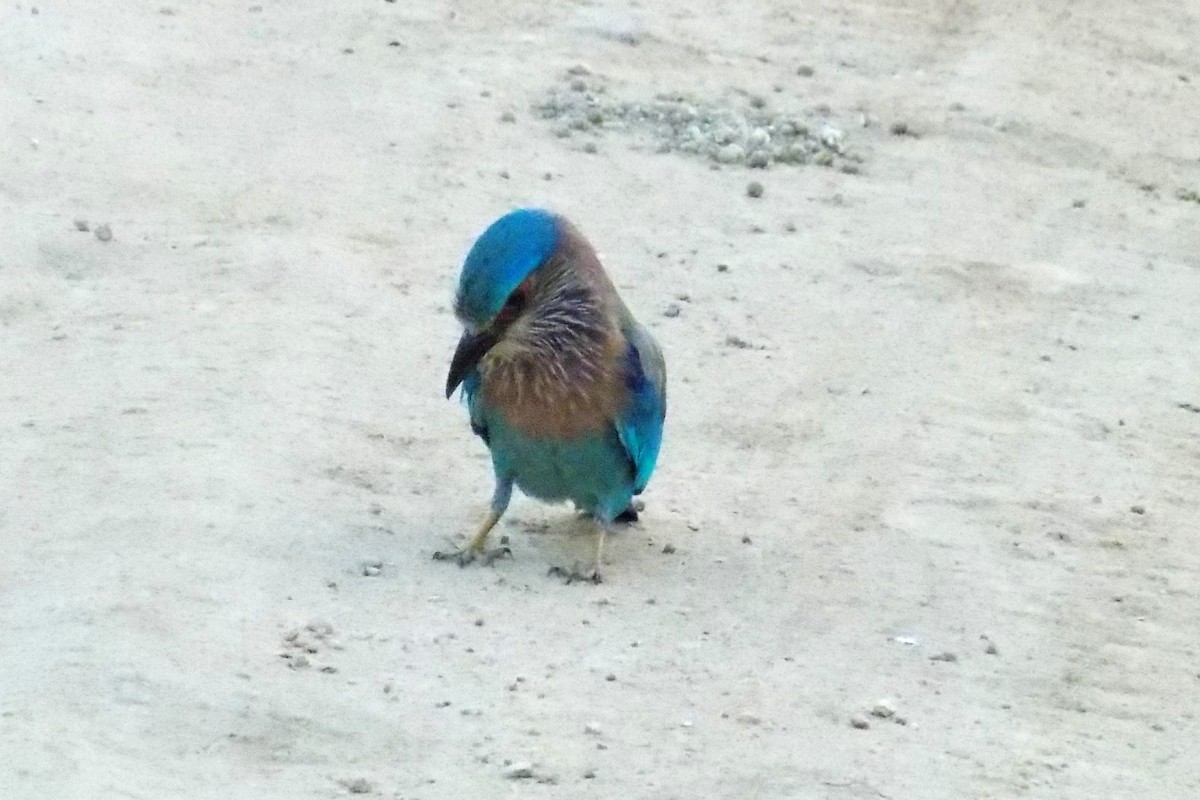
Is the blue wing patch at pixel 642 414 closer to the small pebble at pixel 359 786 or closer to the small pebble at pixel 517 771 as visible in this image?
the small pebble at pixel 517 771

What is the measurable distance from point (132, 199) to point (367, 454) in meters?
2.29

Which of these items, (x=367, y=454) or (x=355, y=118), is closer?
(x=367, y=454)

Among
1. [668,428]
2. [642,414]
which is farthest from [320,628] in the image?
[668,428]

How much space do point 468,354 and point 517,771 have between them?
4.58 feet

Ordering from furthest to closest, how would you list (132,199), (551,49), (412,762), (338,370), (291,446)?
(551,49), (132,199), (338,370), (291,446), (412,762)

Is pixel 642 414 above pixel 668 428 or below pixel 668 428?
above

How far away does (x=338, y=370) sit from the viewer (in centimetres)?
714

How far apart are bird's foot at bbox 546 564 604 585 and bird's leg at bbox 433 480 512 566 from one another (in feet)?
0.60

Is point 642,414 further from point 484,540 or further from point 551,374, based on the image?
point 484,540

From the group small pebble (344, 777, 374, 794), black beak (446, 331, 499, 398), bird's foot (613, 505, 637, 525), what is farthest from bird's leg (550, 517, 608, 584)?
small pebble (344, 777, 374, 794)

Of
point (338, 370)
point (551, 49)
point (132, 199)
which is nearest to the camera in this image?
point (338, 370)

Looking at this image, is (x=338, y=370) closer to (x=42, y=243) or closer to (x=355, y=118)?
(x=42, y=243)

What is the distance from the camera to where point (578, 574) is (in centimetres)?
605

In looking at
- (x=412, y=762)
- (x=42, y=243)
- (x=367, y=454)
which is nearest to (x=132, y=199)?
(x=42, y=243)
